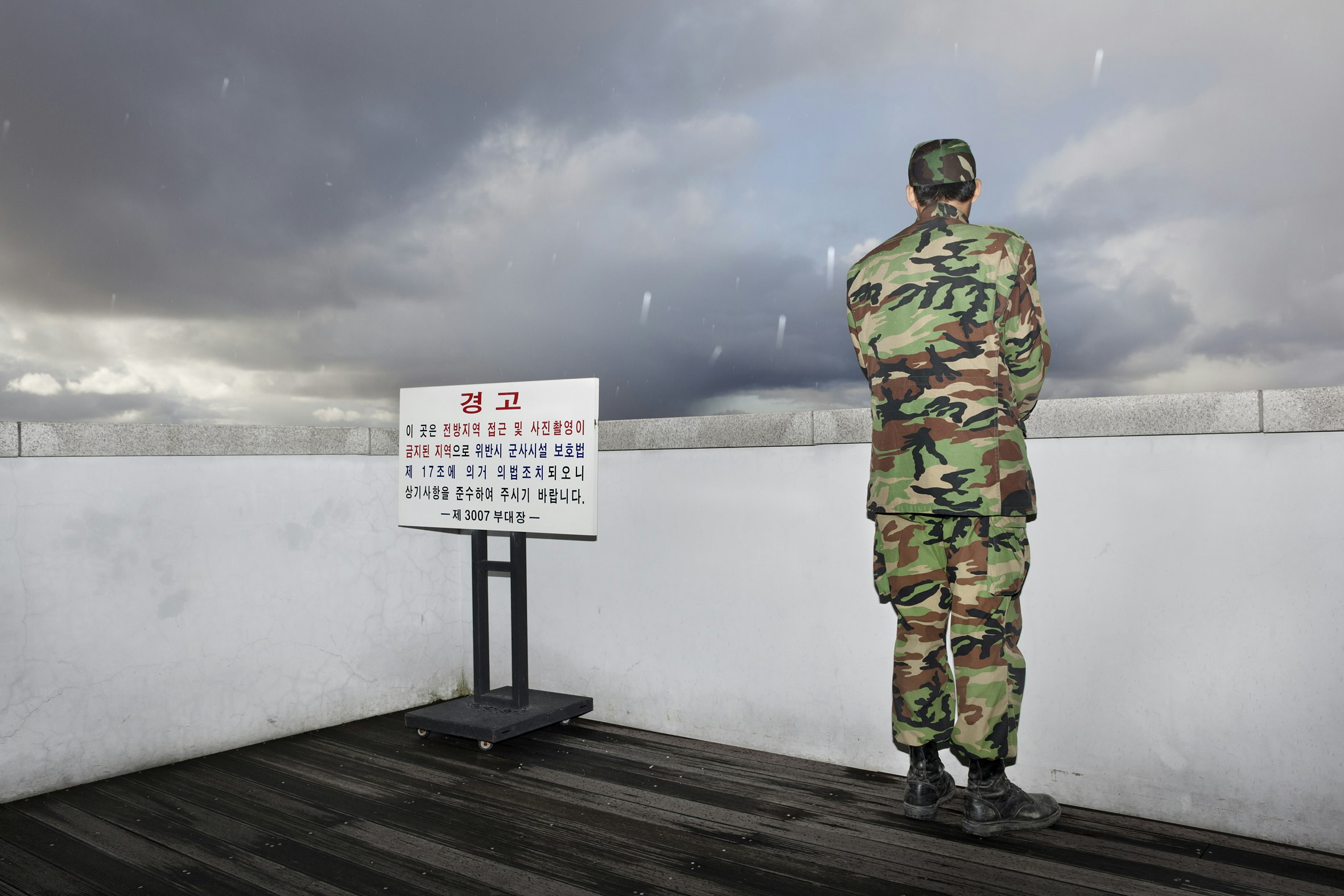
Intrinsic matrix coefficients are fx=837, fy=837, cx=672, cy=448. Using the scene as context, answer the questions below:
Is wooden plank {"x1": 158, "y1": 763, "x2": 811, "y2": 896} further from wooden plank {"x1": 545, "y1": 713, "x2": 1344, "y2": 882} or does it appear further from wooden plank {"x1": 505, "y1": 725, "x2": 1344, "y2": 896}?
wooden plank {"x1": 545, "y1": 713, "x2": 1344, "y2": 882}

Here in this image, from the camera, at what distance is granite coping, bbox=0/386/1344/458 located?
2164 mm

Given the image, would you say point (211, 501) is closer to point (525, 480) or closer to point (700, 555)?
point (525, 480)

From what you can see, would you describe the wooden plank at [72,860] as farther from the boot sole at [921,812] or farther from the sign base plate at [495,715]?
the boot sole at [921,812]

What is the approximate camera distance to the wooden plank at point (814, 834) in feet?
6.28

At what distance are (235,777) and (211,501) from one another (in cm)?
97

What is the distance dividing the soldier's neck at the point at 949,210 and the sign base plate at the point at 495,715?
2.16 metres

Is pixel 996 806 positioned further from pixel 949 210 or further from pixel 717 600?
pixel 949 210

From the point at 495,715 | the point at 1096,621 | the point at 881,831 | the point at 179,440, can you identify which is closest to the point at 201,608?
the point at 179,440

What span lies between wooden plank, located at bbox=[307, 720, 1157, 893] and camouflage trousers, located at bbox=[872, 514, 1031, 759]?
26 cm

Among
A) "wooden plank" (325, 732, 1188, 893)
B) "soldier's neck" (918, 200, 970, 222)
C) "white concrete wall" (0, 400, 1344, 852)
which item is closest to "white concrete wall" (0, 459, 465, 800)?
"white concrete wall" (0, 400, 1344, 852)

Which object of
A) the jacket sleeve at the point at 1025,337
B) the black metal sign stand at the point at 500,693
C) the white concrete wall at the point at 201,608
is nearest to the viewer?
the jacket sleeve at the point at 1025,337

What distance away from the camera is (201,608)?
2.99 meters

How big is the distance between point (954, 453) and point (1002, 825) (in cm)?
98

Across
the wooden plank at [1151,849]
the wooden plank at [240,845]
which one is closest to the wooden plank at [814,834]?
the wooden plank at [1151,849]
